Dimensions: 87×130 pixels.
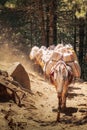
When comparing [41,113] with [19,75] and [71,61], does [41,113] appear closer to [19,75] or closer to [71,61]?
[71,61]

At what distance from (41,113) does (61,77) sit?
1407 mm

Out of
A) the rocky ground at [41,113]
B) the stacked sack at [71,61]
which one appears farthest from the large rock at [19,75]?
the stacked sack at [71,61]

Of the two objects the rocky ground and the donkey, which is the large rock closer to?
the rocky ground

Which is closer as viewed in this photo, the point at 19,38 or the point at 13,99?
the point at 13,99

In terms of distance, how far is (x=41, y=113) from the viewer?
12.5m

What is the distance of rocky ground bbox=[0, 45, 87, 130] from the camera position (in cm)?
1061

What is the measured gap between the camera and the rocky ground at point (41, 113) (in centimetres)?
1061

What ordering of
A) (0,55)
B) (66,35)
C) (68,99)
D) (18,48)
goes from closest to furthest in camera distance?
(68,99) → (0,55) → (18,48) → (66,35)

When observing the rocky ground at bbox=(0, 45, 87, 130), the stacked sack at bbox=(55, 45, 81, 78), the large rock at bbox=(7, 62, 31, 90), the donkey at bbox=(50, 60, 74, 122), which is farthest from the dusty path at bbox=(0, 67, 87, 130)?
the stacked sack at bbox=(55, 45, 81, 78)

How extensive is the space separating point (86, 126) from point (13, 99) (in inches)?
120

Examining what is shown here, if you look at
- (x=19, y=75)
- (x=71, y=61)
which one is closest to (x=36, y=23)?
(x=19, y=75)

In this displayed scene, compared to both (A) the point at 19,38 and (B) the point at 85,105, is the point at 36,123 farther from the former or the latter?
(A) the point at 19,38

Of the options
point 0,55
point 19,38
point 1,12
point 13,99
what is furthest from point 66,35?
point 13,99

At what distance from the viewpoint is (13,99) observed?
12.7 meters
